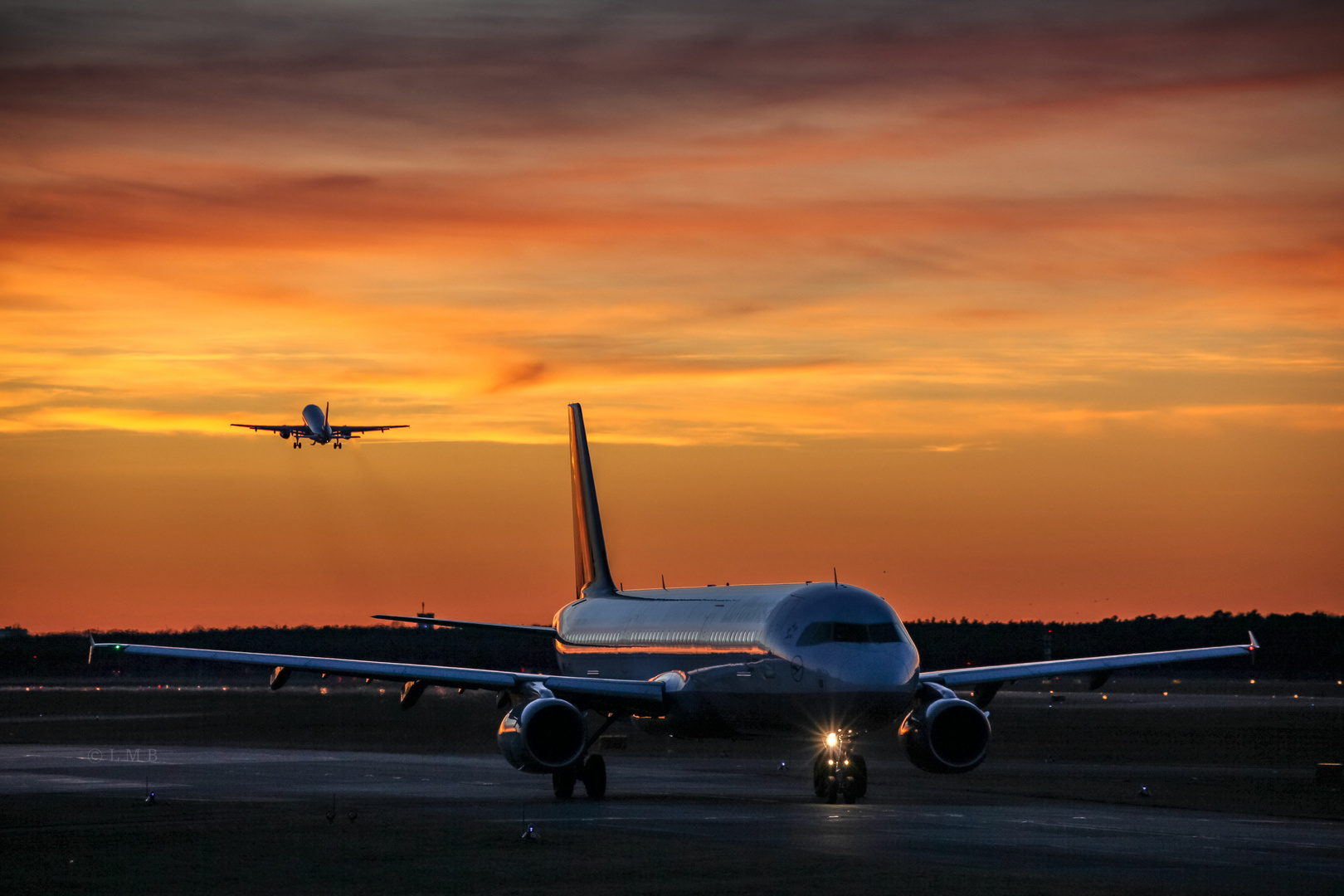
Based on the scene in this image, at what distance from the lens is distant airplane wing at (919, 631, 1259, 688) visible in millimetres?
36969

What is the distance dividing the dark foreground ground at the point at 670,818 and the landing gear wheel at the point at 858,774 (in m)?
0.43

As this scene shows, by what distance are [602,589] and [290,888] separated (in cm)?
2964

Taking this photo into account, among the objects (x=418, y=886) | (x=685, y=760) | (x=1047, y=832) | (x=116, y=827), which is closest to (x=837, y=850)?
(x=1047, y=832)

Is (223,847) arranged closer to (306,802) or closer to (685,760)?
(306,802)

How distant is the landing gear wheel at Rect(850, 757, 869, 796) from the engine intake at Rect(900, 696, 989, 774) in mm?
1155

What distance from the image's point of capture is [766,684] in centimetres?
3459

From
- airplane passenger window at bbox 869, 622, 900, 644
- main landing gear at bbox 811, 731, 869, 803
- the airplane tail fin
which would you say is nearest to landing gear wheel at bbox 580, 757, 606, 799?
main landing gear at bbox 811, 731, 869, 803

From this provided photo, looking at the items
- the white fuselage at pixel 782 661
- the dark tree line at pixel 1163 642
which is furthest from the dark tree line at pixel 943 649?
the white fuselage at pixel 782 661

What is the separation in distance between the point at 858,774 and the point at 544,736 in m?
6.13

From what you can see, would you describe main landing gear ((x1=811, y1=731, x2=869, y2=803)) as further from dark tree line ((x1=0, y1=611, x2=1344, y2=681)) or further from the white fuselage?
dark tree line ((x1=0, y1=611, x2=1344, y2=681))

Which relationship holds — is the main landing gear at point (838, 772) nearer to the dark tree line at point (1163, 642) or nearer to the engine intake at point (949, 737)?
the engine intake at point (949, 737)

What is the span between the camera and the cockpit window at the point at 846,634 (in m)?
33.8

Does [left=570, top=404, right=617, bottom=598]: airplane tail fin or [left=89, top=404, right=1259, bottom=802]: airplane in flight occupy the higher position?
[left=570, top=404, right=617, bottom=598]: airplane tail fin

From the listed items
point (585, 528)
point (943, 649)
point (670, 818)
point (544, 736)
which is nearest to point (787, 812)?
point (670, 818)
